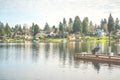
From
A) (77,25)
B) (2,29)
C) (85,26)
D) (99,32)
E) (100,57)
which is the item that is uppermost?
(77,25)

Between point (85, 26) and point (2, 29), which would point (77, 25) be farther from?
point (2, 29)

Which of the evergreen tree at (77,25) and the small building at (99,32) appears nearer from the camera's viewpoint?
the evergreen tree at (77,25)

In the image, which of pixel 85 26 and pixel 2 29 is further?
pixel 2 29

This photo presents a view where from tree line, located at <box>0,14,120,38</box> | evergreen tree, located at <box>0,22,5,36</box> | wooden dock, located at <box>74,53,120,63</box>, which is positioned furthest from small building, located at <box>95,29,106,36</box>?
wooden dock, located at <box>74,53,120,63</box>

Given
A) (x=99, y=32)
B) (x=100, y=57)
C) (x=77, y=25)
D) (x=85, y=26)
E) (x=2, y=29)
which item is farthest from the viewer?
(x=99, y=32)

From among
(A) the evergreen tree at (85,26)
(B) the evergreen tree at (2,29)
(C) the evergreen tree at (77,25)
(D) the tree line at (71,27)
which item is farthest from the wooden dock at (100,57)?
(B) the evergreen tree at (2,29)

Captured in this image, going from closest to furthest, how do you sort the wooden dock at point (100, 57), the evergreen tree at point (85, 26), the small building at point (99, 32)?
the wooden dock at point (100, 57)
the evergreen tree at point (85, 26)
the small building at point (99, 32)

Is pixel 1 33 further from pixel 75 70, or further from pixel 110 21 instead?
pixel 75 70

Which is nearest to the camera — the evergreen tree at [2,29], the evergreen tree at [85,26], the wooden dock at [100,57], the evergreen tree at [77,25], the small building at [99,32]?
the wooden dock at [100,57]

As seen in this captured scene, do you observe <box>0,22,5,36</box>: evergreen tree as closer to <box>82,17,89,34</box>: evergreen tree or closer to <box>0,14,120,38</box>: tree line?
<box>0,14,120,38</box>: tree line

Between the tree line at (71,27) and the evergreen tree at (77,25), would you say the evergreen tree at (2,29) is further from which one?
the evergreen tree at (77,25)

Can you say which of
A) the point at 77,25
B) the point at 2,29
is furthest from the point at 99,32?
the point at 2,29

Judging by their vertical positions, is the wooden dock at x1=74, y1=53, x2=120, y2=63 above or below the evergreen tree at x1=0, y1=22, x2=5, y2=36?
below

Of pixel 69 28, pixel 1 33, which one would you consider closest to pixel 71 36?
pixel 69 28
